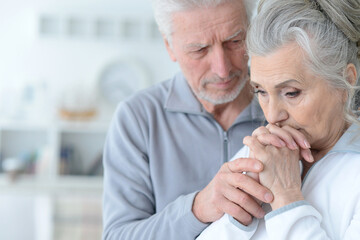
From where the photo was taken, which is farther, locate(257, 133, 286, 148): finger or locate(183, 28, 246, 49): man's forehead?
locate(183, 28, 246, 49): man's forehead

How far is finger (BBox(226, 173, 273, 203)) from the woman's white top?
0.05 m

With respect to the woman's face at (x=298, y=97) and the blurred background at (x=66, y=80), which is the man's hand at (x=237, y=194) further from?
the blurred background at (x=66, y=80)

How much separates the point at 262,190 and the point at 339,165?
200 millimetres

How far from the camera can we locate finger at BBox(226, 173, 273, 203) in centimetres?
121

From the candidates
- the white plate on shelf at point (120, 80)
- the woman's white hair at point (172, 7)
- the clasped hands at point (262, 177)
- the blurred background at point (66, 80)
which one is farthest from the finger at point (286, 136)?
the white plate on shelf at point (120, 80)

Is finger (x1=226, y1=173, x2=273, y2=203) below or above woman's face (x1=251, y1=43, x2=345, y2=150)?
below

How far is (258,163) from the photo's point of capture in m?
1.23

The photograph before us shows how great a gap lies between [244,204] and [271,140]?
0.17 m

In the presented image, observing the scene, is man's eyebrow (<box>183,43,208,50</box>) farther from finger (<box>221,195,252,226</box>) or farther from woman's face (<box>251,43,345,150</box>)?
finger (<box>221,195,252,226</box>)

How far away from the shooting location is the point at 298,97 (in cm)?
122

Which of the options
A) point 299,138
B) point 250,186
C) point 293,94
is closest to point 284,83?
point 293,94

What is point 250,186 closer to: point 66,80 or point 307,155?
point 307,155

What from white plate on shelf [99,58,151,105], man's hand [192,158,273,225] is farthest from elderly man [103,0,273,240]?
white plate on shelf [99,58,151,105]

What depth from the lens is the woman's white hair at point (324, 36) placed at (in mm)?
1207
